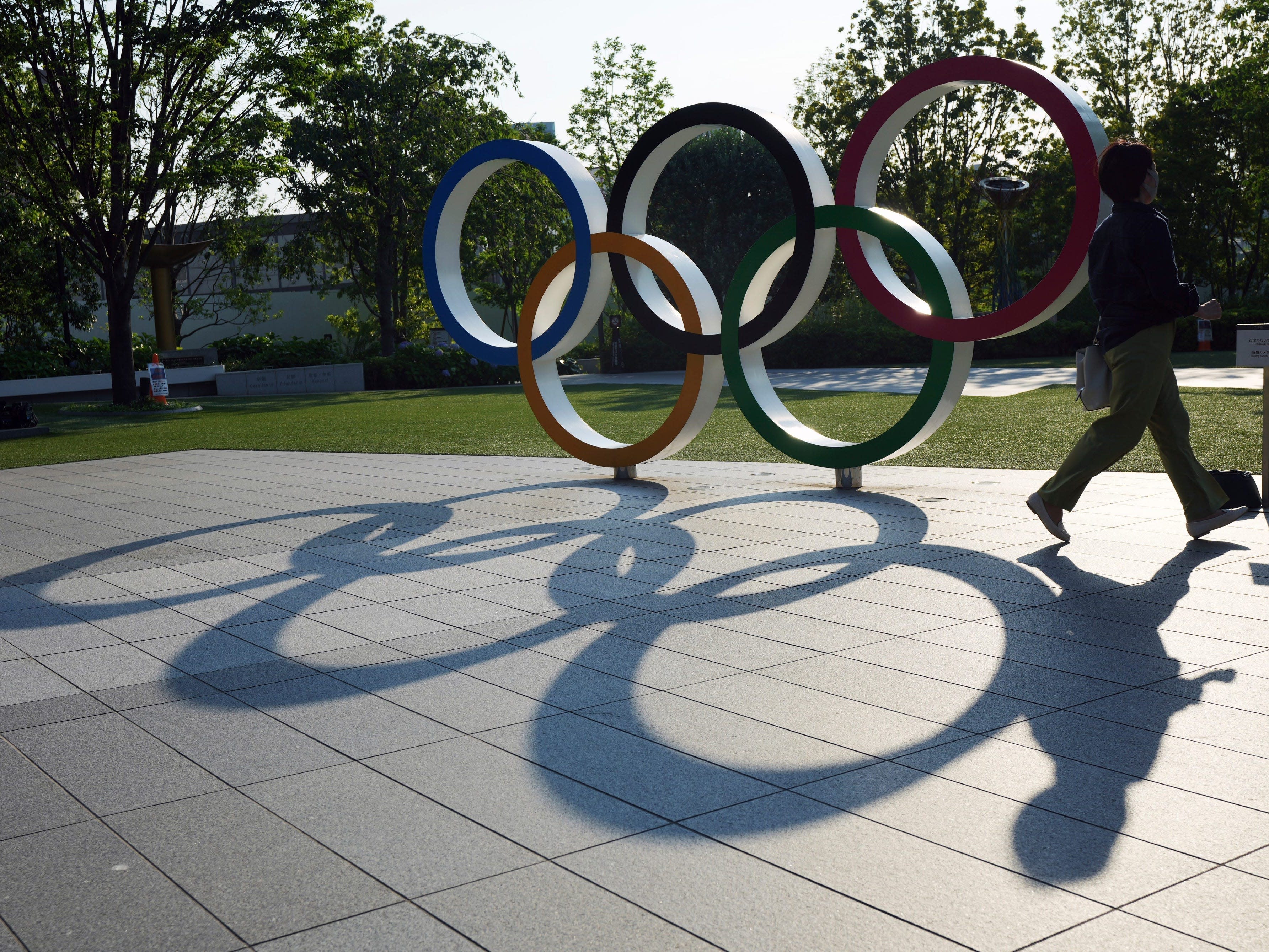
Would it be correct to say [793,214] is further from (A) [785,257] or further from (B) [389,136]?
(B) [389,136]

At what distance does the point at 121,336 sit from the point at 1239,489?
2312 centimetres

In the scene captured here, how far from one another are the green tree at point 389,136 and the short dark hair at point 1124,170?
97.4 ft

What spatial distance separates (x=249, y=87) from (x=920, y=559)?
20872mm

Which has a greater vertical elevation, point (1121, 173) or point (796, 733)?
point (1121, 173)

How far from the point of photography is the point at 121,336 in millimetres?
24484

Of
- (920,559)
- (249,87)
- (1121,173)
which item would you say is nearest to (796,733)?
(920,559)

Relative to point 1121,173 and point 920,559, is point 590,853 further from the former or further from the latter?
point 1121,173

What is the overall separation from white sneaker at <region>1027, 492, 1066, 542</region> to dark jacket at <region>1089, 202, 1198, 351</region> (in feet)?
3.06

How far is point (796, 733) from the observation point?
3.79 metres

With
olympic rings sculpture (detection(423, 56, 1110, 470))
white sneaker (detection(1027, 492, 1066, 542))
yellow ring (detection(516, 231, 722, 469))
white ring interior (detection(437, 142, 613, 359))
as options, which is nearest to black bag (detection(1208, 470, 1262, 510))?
white sneaker (detection(1027, 492, 1066, 542))

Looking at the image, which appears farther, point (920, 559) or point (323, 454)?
point (323, 454)

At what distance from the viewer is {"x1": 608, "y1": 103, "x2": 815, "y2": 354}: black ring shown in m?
8.70

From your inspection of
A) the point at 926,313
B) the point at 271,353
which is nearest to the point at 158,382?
the point at 271,353

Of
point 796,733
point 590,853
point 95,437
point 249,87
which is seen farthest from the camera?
point 249,87
